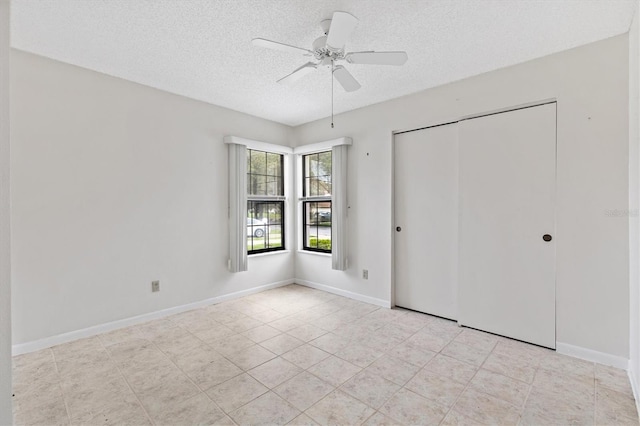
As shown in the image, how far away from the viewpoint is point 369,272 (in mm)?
4051

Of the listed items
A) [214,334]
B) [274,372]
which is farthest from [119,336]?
[274,372]

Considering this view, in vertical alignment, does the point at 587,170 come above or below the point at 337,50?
below

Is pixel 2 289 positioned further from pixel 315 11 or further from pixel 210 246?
pixel 210 246

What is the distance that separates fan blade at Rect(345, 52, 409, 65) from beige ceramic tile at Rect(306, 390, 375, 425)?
2.38m

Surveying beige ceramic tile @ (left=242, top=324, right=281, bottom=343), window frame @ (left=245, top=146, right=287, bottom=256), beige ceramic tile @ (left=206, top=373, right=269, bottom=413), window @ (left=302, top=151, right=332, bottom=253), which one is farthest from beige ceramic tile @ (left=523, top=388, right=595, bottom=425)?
window frame @ (left=245, top=146, right=287, bottom=256)

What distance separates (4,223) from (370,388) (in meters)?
2.20

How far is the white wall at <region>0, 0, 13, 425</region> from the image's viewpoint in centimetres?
116

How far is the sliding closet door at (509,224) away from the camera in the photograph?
2.74 meters

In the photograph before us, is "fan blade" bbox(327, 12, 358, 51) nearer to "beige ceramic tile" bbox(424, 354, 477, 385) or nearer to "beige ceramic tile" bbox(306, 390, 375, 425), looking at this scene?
"beige ceramic tile" bbox(306, 390, 375, 425)

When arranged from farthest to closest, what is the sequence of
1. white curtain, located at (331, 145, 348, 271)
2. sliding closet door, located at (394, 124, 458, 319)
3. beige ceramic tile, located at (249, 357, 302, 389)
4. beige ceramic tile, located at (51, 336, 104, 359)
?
white curtain, located at (331, 145, 348, 271) < sliding closet door, located at (394, 124, 458, 319) < beige ceramic tile, located at (51, 336, 104, 359) < beige ceramic tile, located at (249, 357, 302, 389)

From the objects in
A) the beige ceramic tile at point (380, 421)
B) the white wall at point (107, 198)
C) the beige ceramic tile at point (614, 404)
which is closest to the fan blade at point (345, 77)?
the white wall at point (107, 198)

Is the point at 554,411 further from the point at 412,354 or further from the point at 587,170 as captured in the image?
the point at 587,170

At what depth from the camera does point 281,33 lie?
7.75ft

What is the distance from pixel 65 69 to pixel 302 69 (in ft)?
7.44
